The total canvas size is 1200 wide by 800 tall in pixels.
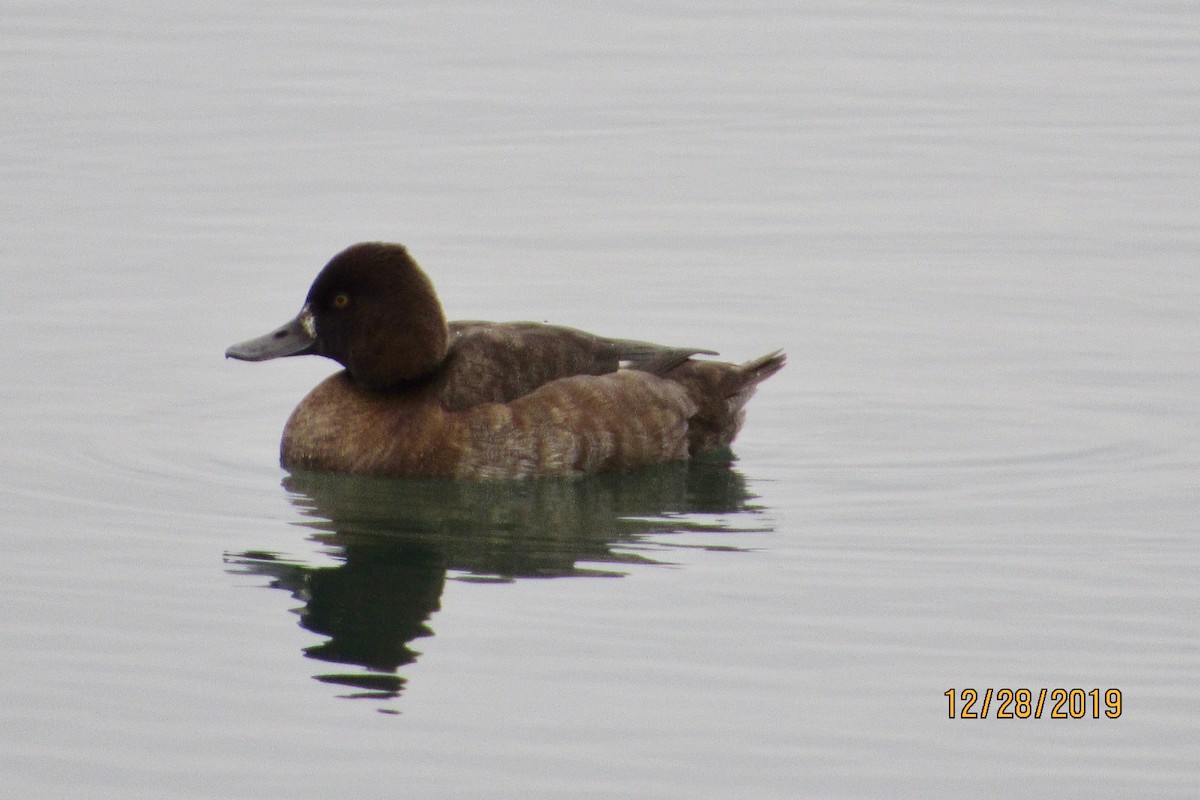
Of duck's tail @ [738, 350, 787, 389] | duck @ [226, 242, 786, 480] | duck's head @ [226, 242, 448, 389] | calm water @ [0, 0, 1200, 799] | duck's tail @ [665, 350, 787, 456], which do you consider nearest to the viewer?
calm water @ [0, 0, 1200, 799]

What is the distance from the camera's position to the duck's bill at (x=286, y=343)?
10.3m

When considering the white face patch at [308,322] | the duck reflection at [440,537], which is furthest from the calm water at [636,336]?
the white face patch at [308,322]

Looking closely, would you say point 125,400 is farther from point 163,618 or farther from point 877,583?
point 877,583

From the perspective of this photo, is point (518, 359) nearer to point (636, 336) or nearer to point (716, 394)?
point (716, 394)


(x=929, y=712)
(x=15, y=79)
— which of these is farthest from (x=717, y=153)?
(x=929, y=712)

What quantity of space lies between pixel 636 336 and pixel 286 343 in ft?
8.20

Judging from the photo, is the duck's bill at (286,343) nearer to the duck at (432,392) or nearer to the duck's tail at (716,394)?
the duck at (432,392)

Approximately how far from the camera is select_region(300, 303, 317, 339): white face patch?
1030 centimetres

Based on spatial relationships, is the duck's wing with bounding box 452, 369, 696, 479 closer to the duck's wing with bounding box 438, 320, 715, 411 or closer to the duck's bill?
the duck's wing with bounding box 438, 320, 715, 411

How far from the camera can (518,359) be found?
10297 mm

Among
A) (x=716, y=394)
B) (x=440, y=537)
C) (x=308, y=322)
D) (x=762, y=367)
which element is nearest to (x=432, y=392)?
(x=308, y=322)

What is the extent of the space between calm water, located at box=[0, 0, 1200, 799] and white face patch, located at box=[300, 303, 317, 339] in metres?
0.64
